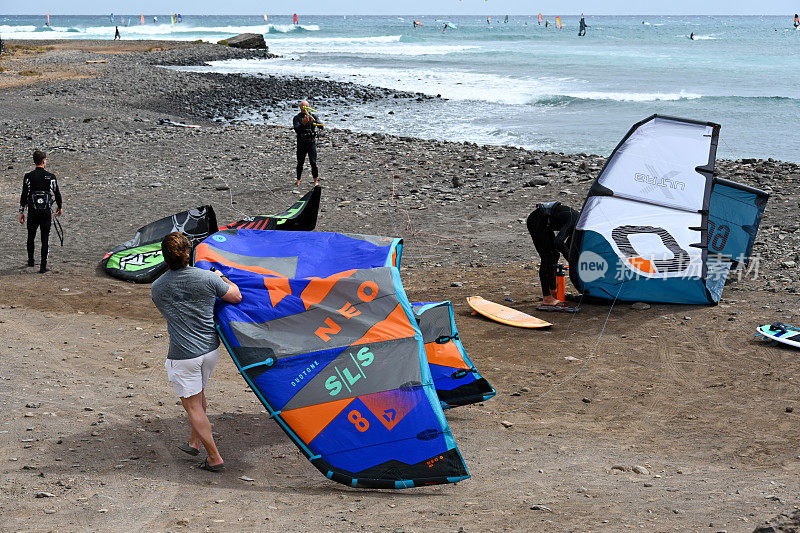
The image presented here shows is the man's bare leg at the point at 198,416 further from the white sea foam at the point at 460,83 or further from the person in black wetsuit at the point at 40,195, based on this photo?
the white sea foam at the point at 460,83

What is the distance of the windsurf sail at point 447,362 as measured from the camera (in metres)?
7.27

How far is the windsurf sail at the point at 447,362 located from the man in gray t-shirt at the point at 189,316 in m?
2.17

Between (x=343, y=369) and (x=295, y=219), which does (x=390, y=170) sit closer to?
(x=295, y=219)

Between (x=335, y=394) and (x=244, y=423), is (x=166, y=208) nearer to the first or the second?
(x=244, y=423)

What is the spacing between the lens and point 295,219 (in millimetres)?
11977

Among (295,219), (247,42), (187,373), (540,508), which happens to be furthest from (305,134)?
(247,42)

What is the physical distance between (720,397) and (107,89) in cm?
3087

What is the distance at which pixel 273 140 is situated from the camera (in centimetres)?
2277

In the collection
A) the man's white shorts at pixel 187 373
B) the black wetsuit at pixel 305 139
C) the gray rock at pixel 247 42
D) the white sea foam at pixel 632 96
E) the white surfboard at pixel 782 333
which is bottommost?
the white surfboard at pixel 782 333

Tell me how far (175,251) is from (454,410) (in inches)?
134

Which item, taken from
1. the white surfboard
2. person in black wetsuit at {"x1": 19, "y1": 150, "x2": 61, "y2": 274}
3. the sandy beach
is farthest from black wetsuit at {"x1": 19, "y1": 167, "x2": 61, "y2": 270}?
the white surfboard

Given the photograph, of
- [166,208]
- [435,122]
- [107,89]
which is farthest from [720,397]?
[107,89]

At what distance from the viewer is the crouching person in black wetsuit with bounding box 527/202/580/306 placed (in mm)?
10461

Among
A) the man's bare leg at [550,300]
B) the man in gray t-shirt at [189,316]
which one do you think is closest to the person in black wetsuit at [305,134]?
the man's bare leg at [550,300]
